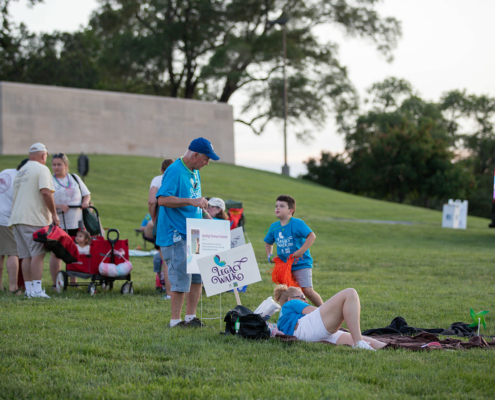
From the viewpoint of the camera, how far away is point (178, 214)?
233 inches

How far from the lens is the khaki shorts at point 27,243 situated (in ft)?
26.1

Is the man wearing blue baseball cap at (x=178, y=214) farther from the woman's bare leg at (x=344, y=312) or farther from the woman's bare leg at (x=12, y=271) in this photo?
the woman's bare leg at (x=12, y=271)

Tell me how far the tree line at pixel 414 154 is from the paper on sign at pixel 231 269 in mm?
46169

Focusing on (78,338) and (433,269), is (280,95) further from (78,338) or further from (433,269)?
(78,338)

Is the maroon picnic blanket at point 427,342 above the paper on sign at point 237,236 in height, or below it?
below

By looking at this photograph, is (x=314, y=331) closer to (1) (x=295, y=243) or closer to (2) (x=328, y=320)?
(2) (x=328, y=320)

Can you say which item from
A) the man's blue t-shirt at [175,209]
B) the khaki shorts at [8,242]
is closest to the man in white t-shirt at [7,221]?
the khaki shorts at [8,242]

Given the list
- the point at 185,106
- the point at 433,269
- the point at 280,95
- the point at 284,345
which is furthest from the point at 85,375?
the point at 280,95

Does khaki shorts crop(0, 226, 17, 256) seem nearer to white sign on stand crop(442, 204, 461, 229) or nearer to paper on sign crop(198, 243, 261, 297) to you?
paper on sign crop(198, 243, 261, 297)

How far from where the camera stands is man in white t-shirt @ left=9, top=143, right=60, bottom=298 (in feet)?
26.0

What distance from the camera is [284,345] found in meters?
5.19

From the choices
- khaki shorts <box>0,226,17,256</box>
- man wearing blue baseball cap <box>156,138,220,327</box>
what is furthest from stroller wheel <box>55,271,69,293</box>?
man wearing blue baseball cap <box>156,138,220,327</box>

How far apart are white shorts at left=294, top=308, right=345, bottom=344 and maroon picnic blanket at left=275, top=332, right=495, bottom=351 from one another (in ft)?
0.31

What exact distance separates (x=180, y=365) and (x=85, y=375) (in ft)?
2.42
